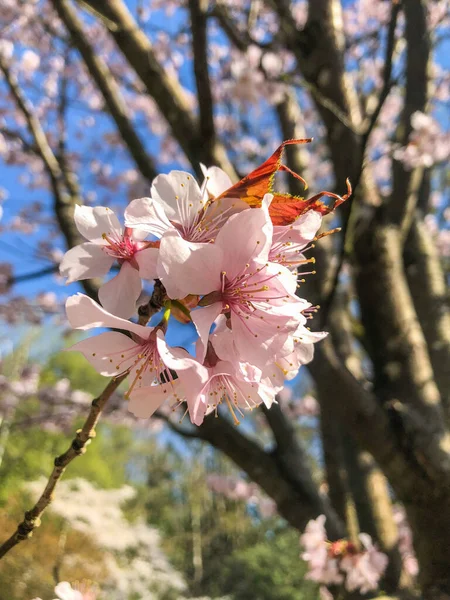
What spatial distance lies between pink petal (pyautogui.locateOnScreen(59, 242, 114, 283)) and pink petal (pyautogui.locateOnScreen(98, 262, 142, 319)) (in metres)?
0.02

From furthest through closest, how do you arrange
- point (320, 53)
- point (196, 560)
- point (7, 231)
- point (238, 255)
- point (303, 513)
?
point (196, 560) < point (7, 231) < point (320, 53) < point (303, 513) < point (238, 255)

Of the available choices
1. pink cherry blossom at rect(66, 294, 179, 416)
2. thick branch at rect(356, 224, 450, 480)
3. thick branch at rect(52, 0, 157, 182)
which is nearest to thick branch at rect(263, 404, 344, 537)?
thick branch at rect(356, 224, 450, 480)

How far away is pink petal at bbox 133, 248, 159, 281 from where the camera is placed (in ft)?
1.71

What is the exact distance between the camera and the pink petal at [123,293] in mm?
555

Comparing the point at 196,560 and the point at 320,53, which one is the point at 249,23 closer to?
the point at 320,53

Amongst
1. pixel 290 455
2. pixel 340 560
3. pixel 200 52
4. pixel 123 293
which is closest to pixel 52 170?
pixel 200 52

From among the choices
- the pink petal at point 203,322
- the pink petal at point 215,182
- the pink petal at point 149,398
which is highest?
the pink petal at point 215,182

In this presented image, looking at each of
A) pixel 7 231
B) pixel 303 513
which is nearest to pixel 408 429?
pixel 303 513

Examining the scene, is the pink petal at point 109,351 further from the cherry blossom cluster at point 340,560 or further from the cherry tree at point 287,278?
the cherry blossom cluster at point 340,560

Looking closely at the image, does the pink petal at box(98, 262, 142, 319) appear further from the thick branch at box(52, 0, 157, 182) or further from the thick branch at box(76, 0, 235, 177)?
the thick branch at box(52, 0, 157, 182)

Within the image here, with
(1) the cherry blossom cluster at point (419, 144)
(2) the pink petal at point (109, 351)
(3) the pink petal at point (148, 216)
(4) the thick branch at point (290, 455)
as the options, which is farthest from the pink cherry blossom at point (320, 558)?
(1) the cherry blossom cluster at point (419, 144)

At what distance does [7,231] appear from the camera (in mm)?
5445

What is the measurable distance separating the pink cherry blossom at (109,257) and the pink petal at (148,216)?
0.03 metres

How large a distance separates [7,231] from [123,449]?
8.82 metres
